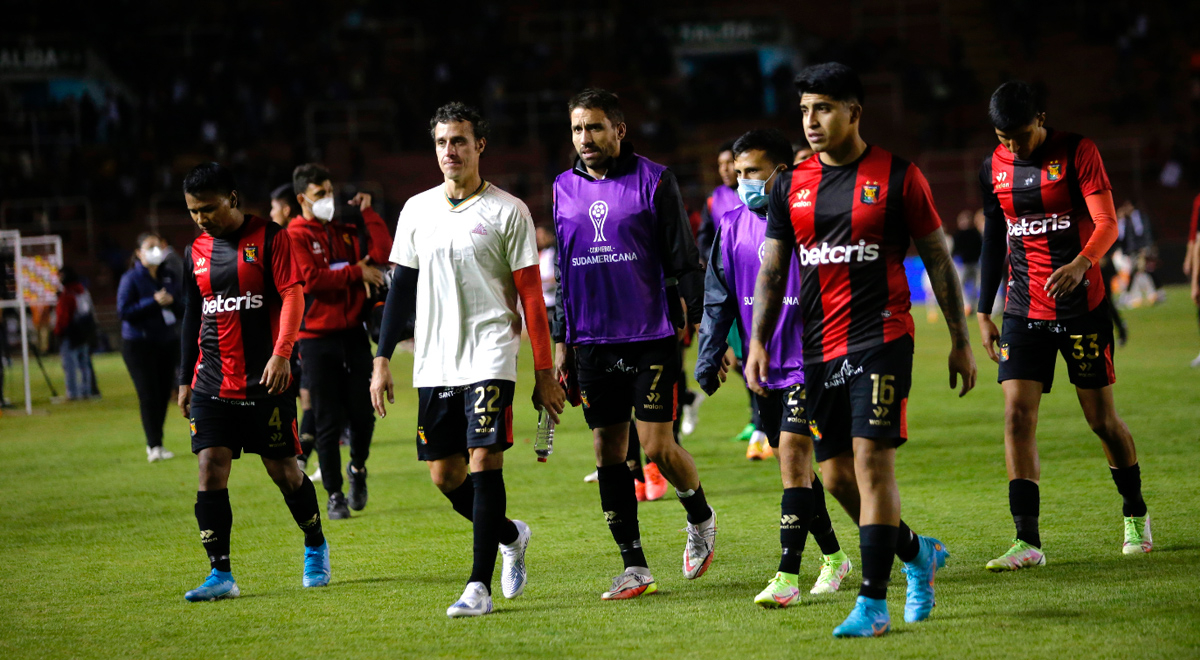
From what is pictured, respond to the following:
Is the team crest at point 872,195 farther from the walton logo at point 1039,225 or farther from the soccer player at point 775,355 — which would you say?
the walton logo at point 1039,225

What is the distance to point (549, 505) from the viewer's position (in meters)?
8.41

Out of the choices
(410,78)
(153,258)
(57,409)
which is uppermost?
(410,78)

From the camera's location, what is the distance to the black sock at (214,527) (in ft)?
19.8

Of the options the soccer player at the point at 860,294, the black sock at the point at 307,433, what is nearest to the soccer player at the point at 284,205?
the black sock at the point at 307,433

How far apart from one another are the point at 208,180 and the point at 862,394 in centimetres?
334

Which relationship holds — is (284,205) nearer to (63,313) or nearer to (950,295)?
(950,295)

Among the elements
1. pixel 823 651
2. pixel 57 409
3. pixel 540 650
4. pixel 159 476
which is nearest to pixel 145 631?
pixel 540 650

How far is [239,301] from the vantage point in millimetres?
6090

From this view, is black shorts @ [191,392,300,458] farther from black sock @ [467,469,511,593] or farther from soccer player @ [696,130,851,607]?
soccer player @ [696,130,851,607]

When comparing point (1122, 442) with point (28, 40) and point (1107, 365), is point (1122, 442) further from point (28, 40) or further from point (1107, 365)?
point (28, 40)

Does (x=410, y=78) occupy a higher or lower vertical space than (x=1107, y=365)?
higher

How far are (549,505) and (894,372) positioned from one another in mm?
4195

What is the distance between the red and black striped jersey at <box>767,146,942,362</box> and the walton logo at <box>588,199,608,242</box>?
1076mm

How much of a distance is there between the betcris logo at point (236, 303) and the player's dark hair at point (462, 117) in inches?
50.4
